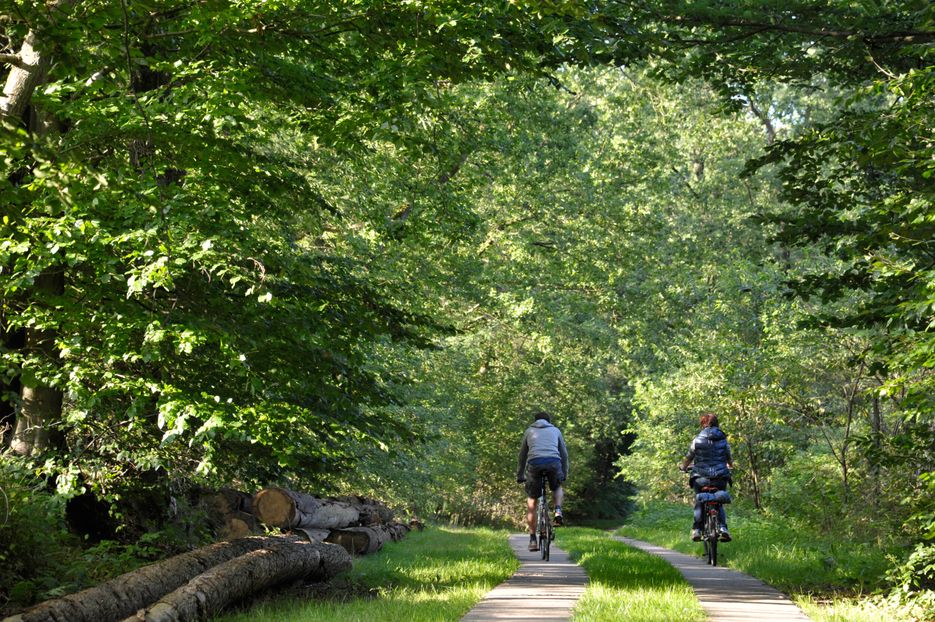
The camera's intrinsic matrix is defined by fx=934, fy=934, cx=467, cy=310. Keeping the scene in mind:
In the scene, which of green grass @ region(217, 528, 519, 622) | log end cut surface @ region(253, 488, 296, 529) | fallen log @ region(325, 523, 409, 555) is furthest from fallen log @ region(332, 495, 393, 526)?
log end cut surface @ region(253, 488, 296, 529)

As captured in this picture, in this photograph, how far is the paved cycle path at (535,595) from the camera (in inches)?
303

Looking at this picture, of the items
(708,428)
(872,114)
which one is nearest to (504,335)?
(708,428)

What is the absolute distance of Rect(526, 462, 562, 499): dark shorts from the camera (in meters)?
12.7

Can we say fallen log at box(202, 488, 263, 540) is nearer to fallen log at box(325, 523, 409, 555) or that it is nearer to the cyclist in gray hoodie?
fallen log at box(325, 523, 409, 555)

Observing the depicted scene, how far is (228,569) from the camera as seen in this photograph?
28.0ft

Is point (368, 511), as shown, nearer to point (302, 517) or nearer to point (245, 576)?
point (302, 517)

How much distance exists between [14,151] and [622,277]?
69.9 feet

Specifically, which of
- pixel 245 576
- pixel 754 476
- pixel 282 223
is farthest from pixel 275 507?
pixel 754 476

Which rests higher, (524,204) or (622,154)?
(622,154)

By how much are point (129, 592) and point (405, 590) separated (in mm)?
3118

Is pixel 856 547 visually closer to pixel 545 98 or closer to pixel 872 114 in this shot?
pixel 872 114

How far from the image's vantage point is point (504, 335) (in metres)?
30.0

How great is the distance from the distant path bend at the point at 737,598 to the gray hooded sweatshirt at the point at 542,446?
2265 millimetres

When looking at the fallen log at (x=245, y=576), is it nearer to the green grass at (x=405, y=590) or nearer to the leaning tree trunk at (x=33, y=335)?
the green grass at (x=405, y=590)
